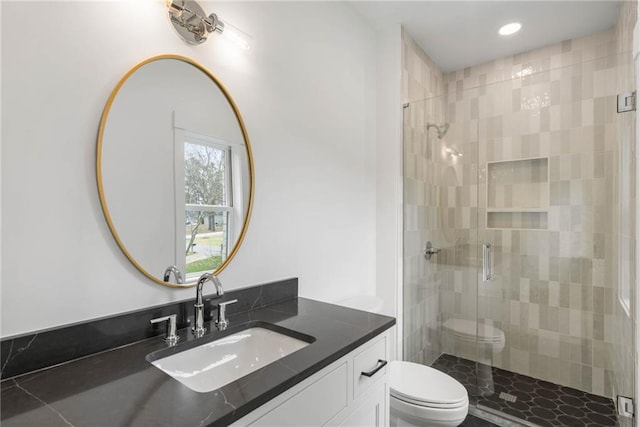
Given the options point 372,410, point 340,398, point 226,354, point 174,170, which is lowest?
point 372,410

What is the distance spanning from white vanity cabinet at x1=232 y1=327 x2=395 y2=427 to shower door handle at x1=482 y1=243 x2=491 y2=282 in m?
1.33

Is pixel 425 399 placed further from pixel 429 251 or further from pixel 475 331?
pixel 429 251

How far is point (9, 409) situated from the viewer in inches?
26.5

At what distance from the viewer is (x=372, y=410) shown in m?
1.21

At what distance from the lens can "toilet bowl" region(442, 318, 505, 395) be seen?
2.23 m

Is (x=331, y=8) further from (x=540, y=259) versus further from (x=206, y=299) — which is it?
(x=540, y=259)

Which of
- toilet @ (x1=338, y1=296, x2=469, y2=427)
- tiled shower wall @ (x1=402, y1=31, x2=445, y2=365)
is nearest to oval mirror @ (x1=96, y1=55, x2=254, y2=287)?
toilet @ (x1=338, y1=296, x2=469, y2=427)

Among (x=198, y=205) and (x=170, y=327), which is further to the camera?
(x=198, y=205)

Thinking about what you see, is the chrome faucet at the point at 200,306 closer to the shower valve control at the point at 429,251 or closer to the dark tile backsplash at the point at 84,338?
the dark tile backsplash at the point at 84,338

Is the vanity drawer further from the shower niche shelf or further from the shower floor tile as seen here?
the shower niche shelf

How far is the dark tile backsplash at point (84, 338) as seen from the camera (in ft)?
2.64

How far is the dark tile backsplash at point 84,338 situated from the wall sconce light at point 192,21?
99 centimetres

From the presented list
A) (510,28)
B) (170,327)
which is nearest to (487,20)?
(510,28)

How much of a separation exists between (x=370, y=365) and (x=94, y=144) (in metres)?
1.18
